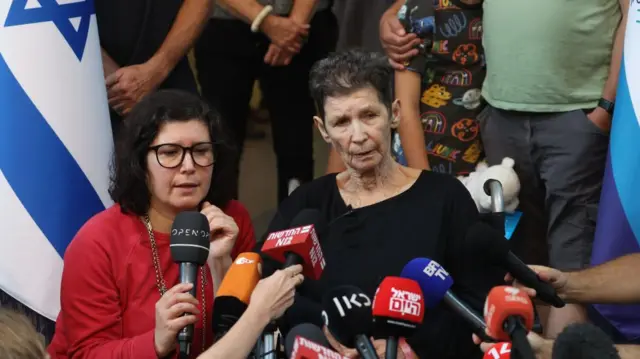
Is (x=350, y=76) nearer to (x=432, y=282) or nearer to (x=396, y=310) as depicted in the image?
(x=432, y=282)

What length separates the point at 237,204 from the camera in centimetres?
270

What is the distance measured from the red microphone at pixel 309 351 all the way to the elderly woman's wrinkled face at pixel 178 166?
84 cm

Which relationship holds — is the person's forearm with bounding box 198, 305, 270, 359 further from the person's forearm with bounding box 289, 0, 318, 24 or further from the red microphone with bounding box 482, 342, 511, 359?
the person's forearm with bounding box 289, 0, 318, 24

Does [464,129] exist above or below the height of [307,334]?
above

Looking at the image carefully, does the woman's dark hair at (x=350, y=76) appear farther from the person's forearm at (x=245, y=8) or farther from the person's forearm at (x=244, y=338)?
the person's forearm at (x=245, y=8)

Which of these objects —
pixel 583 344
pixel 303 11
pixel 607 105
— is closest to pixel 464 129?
pixel 607 105

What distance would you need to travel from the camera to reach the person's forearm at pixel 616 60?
297cm

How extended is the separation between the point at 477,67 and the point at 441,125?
8.5 inches

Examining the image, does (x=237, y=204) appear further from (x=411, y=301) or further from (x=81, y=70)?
(x=411, y=301)

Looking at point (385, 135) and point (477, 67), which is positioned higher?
point (477, 67)

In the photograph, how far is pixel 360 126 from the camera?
2.57 metres

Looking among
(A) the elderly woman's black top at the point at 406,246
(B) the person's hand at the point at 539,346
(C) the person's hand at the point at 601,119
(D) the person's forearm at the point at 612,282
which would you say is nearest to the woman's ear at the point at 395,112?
(A) the elderly woman's black top at the point at 406,246

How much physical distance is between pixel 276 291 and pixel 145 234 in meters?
0.57

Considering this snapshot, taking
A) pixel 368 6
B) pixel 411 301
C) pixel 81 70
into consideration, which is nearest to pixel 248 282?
pixel 411 301
